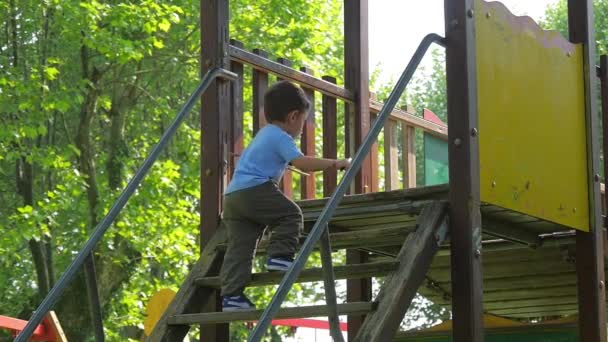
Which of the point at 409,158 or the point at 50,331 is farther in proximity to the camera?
the point at 50,331

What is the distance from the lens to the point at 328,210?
193 inches

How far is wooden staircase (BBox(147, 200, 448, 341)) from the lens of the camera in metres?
5.14

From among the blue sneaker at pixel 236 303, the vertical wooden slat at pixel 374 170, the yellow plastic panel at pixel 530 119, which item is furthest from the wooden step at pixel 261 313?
the vertical wooden slat at pixel 374 170

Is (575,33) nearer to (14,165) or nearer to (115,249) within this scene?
(115,249)

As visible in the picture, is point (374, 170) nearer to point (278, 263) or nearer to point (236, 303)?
point (278, 263)

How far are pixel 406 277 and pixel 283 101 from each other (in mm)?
1062

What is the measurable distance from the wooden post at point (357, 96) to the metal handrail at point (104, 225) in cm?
135

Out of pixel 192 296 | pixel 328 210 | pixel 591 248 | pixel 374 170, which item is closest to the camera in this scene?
pixel 328 210

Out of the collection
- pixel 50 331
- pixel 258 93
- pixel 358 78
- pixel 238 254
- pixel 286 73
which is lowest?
pixel 50 331

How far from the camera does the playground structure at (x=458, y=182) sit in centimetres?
539

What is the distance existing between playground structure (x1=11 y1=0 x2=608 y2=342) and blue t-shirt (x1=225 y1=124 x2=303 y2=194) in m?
0.31

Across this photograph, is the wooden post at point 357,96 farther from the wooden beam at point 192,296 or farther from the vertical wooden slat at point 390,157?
the wooden beam at point 192,296

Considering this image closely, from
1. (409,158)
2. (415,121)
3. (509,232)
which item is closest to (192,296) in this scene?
(509,232)

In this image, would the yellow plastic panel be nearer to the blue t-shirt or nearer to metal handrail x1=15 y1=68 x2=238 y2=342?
the blue t-shirt
